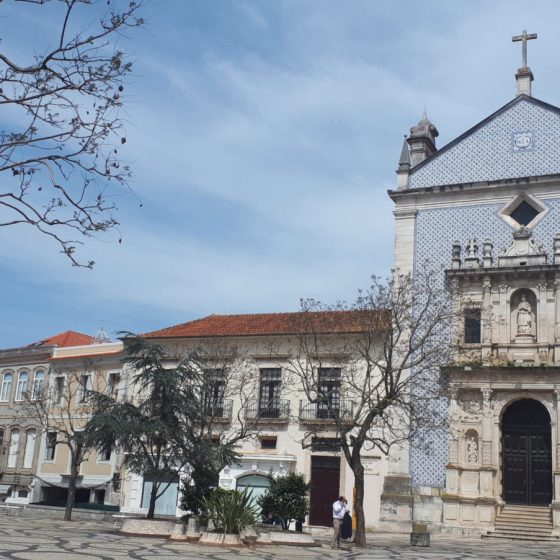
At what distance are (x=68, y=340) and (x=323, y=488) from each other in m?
20.6

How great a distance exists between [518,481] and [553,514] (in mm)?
1894

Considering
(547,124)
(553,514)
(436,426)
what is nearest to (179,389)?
(436,426)

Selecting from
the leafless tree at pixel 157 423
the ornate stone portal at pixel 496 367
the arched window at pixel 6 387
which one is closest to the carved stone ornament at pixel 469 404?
the ornate stone portal at pixel 496 367

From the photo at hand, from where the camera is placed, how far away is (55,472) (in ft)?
123

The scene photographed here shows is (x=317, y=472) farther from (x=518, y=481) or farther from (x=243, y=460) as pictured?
(x=518, y=481)

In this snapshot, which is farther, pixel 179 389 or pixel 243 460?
pixel 243 460

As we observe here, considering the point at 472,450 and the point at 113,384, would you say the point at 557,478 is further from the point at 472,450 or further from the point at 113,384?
the point at 113,384

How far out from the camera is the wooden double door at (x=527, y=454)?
26.6 m

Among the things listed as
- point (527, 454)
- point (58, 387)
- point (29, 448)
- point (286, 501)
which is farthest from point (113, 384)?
point (527, 454)

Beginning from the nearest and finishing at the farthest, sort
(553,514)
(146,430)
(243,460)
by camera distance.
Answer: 1. (146,430)
2. (553,514)
3. (243,460)

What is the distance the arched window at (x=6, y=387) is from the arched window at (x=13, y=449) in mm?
2168

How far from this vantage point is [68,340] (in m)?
44.8

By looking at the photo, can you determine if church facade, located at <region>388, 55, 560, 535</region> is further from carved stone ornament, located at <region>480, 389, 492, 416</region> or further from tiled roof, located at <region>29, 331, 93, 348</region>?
tiled roof, located at <region>29, 331, 93, 348</region>

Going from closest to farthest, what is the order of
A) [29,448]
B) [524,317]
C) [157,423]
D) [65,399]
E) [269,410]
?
[157,423] < [524,317] < [269,410] < [65,399] < [29,448]
